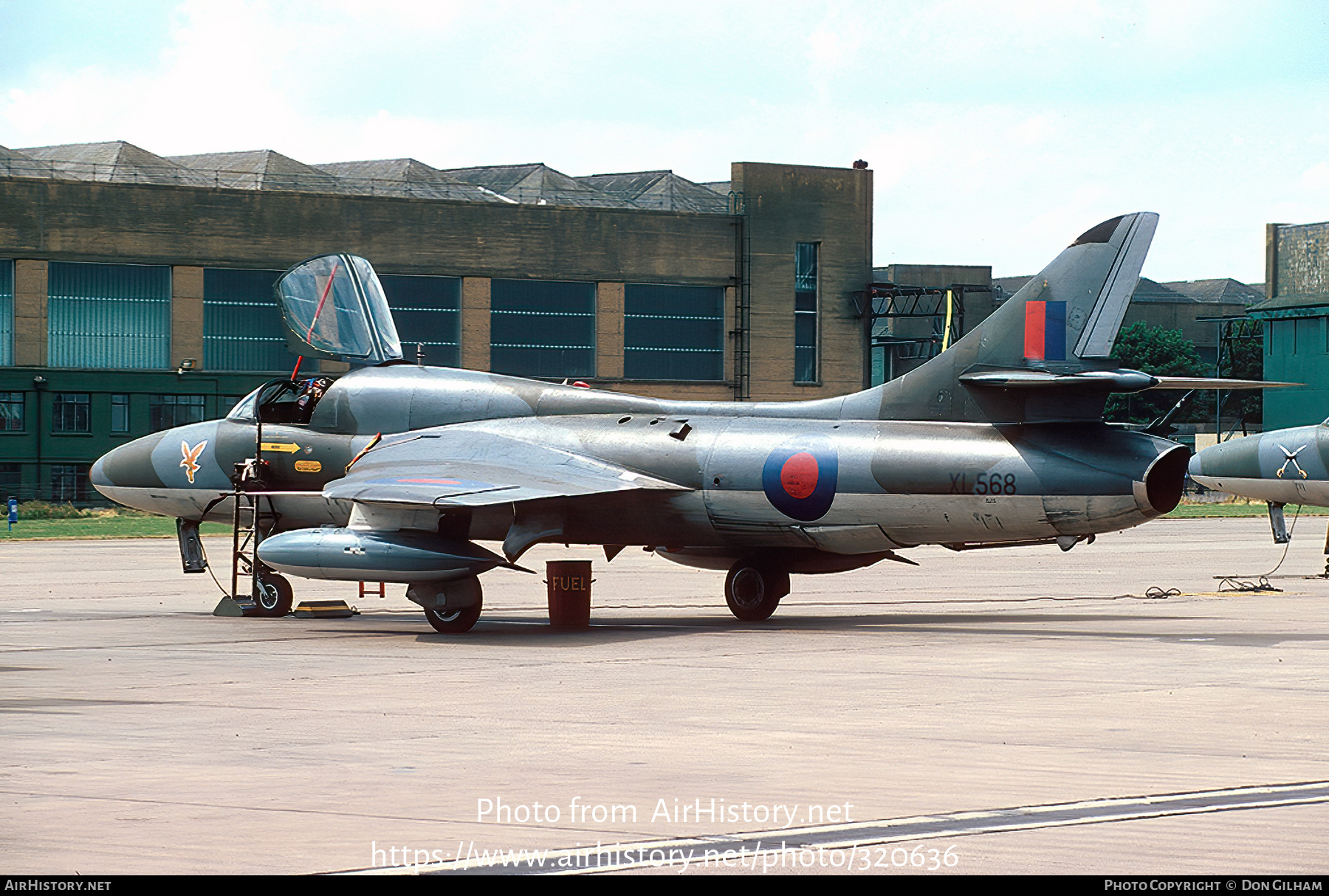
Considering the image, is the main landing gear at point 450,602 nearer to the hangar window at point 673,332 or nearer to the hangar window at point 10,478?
the hangar window at point 10,478

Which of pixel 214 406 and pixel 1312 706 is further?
pixel 214 406

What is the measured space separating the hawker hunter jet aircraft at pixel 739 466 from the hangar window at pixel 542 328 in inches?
2306

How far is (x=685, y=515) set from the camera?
22578mm

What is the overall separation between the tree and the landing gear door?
99.3 meters

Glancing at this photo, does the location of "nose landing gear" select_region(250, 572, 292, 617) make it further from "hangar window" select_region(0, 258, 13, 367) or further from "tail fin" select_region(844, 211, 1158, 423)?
"hangar window" select_region(0, 258, 13, 367)

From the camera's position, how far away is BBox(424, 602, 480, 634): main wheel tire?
21828 mm

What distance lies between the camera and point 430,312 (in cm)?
8269

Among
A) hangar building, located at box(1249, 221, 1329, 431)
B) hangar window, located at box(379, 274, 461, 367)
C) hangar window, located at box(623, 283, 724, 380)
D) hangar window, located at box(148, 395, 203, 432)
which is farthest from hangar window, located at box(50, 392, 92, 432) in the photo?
hangar building, located at box(1249, 221, 1329, 431)

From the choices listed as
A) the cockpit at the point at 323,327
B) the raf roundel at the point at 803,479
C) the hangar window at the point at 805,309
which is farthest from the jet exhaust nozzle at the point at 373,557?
the hangar window at the point at 805,309

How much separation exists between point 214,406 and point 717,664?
6556 cm

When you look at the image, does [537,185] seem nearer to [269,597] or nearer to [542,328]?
[542,328]

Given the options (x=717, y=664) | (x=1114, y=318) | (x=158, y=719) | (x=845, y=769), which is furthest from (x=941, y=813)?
(x=1114, y=318)

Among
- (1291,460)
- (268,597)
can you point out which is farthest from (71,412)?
(1291,460)

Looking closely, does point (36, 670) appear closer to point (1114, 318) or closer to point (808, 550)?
point (808, 550)
